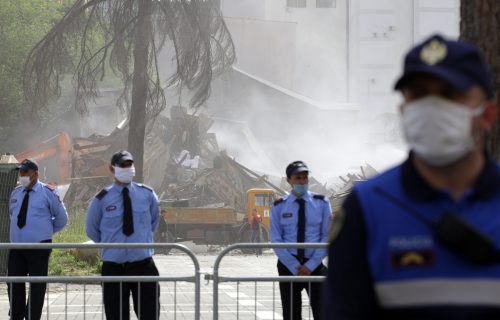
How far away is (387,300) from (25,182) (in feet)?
30.2

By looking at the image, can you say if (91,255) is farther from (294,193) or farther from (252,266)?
(294,193)

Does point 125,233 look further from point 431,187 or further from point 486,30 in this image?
point 431,187

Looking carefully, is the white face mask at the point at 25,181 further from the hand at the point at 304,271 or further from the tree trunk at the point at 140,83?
the tree trunk at the point at 140,83

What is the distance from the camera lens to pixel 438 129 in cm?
251

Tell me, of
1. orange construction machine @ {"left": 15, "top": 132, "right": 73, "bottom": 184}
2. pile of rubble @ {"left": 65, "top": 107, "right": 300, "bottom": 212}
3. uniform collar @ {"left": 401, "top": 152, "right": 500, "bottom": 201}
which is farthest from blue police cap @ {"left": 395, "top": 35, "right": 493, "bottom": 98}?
→ orange construction machine @ {"left": 15, "top": 132, "right": 73, "bottom": 184}

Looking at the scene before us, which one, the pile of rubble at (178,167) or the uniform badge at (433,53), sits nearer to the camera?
the uniform badge at (433,53)

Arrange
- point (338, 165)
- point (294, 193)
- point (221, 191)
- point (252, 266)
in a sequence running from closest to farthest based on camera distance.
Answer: point (294, 193) < point (252, 266) < point (221, 191) < point (338, 165)

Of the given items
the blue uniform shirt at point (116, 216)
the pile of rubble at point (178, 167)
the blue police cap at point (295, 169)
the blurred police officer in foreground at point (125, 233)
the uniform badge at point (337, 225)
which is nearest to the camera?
the uniform badge at point (337, 225)

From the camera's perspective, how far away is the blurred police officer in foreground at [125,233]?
30.3ft

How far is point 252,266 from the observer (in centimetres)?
2575

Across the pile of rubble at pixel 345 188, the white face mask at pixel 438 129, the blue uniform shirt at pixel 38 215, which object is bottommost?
the pile of rubble at pixel 345 188

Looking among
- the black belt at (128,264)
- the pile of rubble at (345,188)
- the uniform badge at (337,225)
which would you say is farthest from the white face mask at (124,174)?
the pile of rubble at (345,188)

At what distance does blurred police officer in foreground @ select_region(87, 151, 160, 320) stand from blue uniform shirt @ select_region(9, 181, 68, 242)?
170 centimetres

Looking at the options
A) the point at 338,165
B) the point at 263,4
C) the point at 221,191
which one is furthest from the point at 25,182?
the point at 263,4
